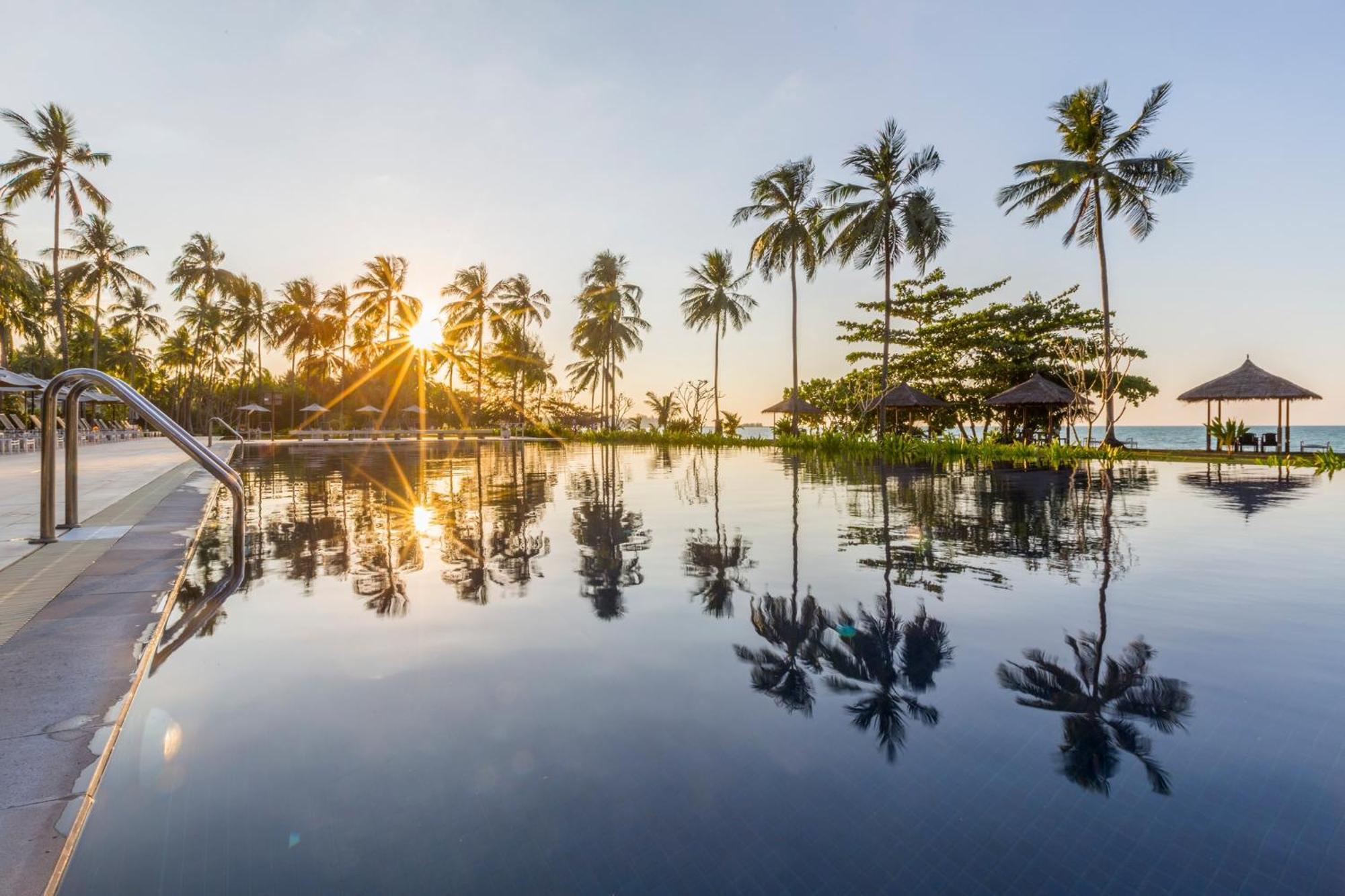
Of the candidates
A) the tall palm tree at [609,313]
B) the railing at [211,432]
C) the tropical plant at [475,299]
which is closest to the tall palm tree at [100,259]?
the railing at [211,432]

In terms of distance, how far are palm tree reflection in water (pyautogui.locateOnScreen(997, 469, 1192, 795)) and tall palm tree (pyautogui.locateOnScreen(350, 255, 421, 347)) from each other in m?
40.4

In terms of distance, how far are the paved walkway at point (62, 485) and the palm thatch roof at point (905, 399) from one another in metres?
22.3

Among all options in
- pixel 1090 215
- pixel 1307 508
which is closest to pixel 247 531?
pixel 1307 508

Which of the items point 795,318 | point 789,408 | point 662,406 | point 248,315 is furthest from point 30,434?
point 789,408

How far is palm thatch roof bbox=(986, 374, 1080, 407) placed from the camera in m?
23.0

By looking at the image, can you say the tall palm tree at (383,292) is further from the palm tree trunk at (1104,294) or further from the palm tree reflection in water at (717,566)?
the palm tree reflection in water at (717,566)

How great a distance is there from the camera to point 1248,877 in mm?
1555

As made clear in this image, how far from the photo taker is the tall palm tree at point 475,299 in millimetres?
38469

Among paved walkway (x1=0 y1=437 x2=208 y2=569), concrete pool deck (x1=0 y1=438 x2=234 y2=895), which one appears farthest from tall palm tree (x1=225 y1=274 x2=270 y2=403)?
concrete pool deck (x1=0 y1=438 x2=234 y2=895)

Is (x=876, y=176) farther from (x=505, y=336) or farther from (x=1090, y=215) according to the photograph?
(x=505, y=336)

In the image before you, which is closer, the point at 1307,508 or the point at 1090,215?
the point at 1307,508

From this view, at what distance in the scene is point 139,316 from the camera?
148ft

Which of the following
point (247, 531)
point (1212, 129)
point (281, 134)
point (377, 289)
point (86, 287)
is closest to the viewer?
point (247, 531)

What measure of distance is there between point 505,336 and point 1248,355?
35835 millimetres
